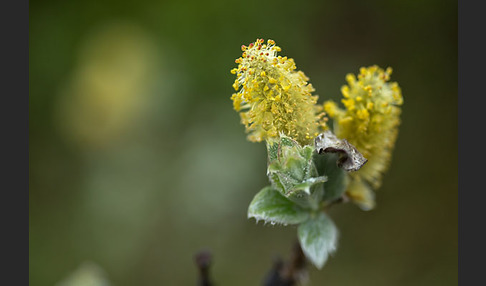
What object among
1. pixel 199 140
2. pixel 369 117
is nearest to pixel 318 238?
pixel 369 117

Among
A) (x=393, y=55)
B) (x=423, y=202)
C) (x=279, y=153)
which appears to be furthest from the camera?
(x=393, y=55)

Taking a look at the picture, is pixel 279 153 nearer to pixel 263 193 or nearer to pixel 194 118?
pixel 263 193

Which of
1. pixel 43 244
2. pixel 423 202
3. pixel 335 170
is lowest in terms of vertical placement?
pixel 43 244

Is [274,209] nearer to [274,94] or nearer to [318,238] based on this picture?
[318,238]

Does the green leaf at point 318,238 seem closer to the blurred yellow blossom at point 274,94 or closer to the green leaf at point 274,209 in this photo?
the green leaf at point 274,209

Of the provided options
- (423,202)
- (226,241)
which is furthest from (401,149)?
(226,241)

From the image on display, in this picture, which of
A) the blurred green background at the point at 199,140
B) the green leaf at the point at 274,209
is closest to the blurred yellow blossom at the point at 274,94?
the green leaf at the point at 274,209
